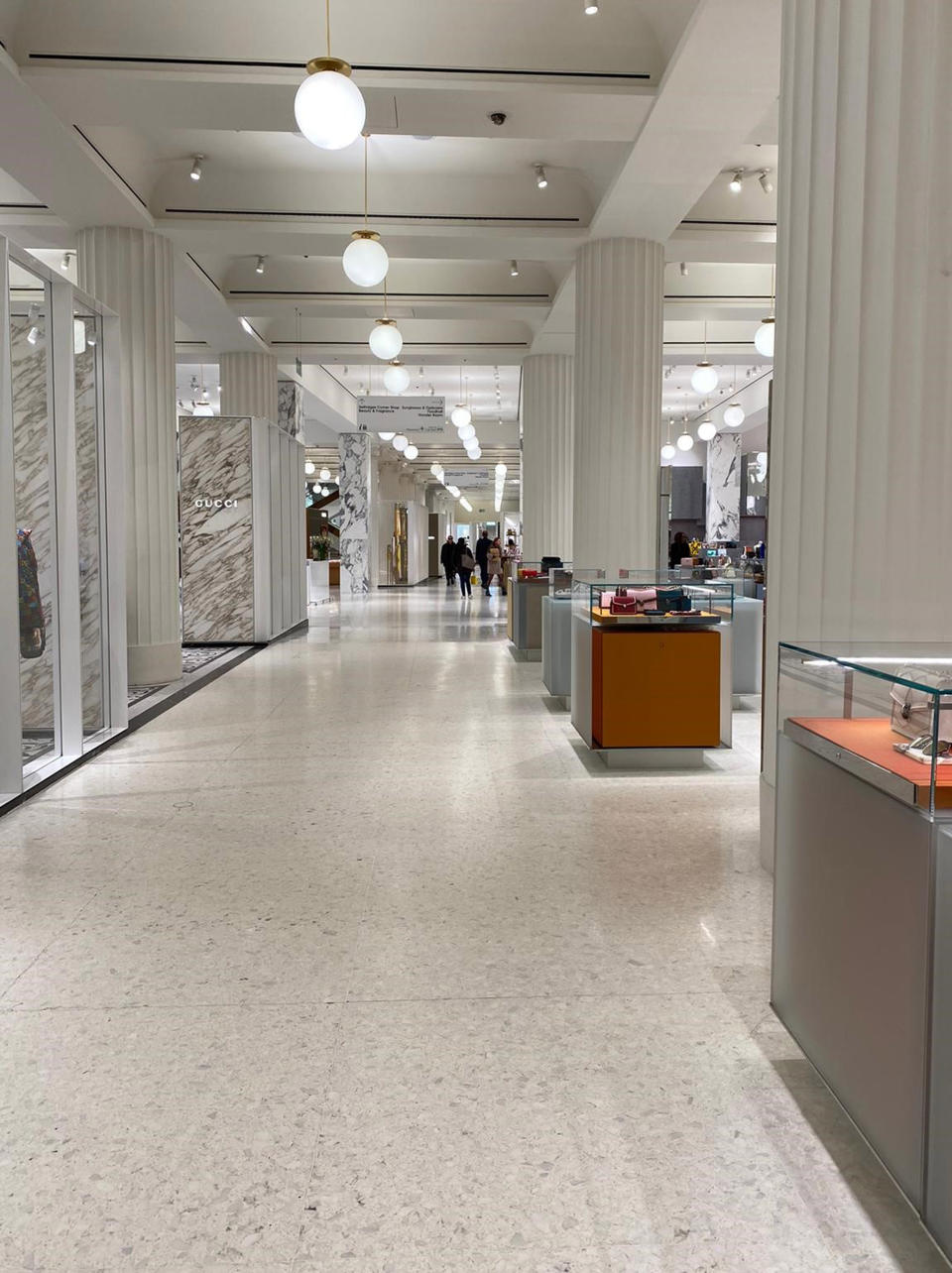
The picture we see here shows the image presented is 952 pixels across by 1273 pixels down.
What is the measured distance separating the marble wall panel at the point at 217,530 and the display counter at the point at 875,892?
12.0 m

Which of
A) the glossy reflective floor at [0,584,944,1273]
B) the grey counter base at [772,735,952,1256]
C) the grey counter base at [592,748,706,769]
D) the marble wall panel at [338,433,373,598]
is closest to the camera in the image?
the grey counter base at [772,735,952,1256]

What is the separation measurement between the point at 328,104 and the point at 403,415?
50.5 ft

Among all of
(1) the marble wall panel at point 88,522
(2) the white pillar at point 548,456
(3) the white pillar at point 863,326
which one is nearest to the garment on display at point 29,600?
(1) the marble wall panel at point 88,522

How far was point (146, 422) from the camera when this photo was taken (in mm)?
9859

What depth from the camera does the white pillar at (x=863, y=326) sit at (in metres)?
3.21

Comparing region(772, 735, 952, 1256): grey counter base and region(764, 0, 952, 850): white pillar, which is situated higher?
region(764, 0, 952, 850): white pillar

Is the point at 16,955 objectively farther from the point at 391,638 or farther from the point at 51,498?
the point at 391,638

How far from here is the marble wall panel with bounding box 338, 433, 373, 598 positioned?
92.8 ft

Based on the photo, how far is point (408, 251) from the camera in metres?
11.2

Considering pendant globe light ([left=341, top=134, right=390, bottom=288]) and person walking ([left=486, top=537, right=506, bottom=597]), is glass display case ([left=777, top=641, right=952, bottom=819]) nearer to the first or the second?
pendant globe light ([left=341, top=134, right=390, bottom=288])

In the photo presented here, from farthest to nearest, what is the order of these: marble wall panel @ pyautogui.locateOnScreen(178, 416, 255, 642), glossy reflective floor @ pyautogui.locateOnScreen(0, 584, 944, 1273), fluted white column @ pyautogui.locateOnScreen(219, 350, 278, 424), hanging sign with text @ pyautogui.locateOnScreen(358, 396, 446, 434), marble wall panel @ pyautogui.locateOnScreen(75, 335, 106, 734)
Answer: hanging sign with text @ pyautogui.locateOnScreen(358, 396, 446, 434) < fluted white column @ pyautogui.locateOnScreen(219, 350, 278, 424) < marble wall panel @ pyautogui.locateOnScreen(178, 416, 255, 642) < marble wall panel @ pyautogui.locateOnScreen(75, 335, 106, 734) < glossy reflective floor @ pyautogui.locateOnScreen(0, 584, 944, 1273)

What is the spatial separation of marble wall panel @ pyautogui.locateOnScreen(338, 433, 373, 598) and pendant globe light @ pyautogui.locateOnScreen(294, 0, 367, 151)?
23375mm

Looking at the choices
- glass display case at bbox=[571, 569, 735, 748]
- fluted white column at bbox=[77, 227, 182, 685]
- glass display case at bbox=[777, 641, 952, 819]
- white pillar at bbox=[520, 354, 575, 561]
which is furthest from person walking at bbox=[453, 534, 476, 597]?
glass display case at bbox=[777, 641, 952, 819]

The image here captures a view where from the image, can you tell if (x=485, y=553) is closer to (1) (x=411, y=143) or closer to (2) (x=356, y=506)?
(2) (x=356, y=506)
